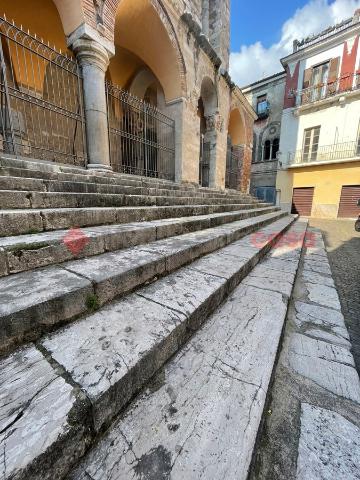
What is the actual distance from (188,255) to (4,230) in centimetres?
147

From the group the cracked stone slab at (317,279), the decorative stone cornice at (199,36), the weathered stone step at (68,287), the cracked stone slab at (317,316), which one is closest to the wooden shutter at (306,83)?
the decorative stone cornice at (199,36)

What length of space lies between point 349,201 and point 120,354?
16.9 meters

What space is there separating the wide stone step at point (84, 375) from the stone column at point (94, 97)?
3988mm

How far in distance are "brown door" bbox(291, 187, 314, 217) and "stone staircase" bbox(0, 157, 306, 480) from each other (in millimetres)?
15518

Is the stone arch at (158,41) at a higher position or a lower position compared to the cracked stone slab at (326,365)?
higher

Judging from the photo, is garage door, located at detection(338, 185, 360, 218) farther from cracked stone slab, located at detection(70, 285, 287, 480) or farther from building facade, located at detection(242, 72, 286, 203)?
cracked stone slab, located at detection(70, 285, 287, 480)

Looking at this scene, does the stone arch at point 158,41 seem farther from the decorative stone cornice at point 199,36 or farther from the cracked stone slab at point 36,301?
the cracked stone slab at point 36,301

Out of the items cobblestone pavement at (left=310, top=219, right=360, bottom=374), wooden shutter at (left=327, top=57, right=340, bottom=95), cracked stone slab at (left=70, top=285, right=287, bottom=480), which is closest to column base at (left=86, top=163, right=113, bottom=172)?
cracked stone slab at (left=70, top=285, right=287, bottom=480)

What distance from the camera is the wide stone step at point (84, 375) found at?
59 centimetres

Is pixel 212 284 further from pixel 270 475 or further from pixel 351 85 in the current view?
pixel 351 85

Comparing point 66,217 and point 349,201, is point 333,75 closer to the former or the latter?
point 349,201

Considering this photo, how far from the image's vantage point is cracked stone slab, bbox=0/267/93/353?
0.86 m

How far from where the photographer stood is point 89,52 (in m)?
4.00

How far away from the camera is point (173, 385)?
0.97m
